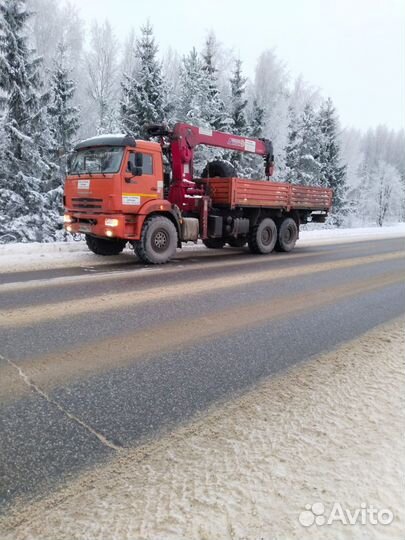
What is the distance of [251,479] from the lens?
2082 millimetres

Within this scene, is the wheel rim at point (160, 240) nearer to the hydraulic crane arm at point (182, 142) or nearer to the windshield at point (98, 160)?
the windshield at point (98, 160)

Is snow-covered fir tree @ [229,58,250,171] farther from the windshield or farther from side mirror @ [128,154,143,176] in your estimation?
side mirror @ [128,154,143,176]

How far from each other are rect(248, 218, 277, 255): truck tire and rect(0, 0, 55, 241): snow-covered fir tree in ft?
29.5

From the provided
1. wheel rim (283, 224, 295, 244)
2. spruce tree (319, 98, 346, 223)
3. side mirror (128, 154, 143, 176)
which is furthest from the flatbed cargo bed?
spruce tree (319, 98, 346, 223)

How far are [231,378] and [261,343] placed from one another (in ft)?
3.03

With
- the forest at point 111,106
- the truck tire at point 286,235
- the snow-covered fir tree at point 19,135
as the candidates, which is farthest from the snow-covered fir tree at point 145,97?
the truck tire at point 286,235

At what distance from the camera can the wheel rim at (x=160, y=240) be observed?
9187 mm

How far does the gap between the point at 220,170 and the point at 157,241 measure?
176 inches

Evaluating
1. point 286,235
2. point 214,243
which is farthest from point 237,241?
point 286,235

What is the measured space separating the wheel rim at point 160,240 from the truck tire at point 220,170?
3.88 m

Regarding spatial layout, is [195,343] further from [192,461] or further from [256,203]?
[256,203]

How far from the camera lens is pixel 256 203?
38.3 feet

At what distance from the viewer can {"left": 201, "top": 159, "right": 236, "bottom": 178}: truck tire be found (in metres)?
12.4

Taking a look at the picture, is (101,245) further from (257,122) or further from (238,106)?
(257,122)
